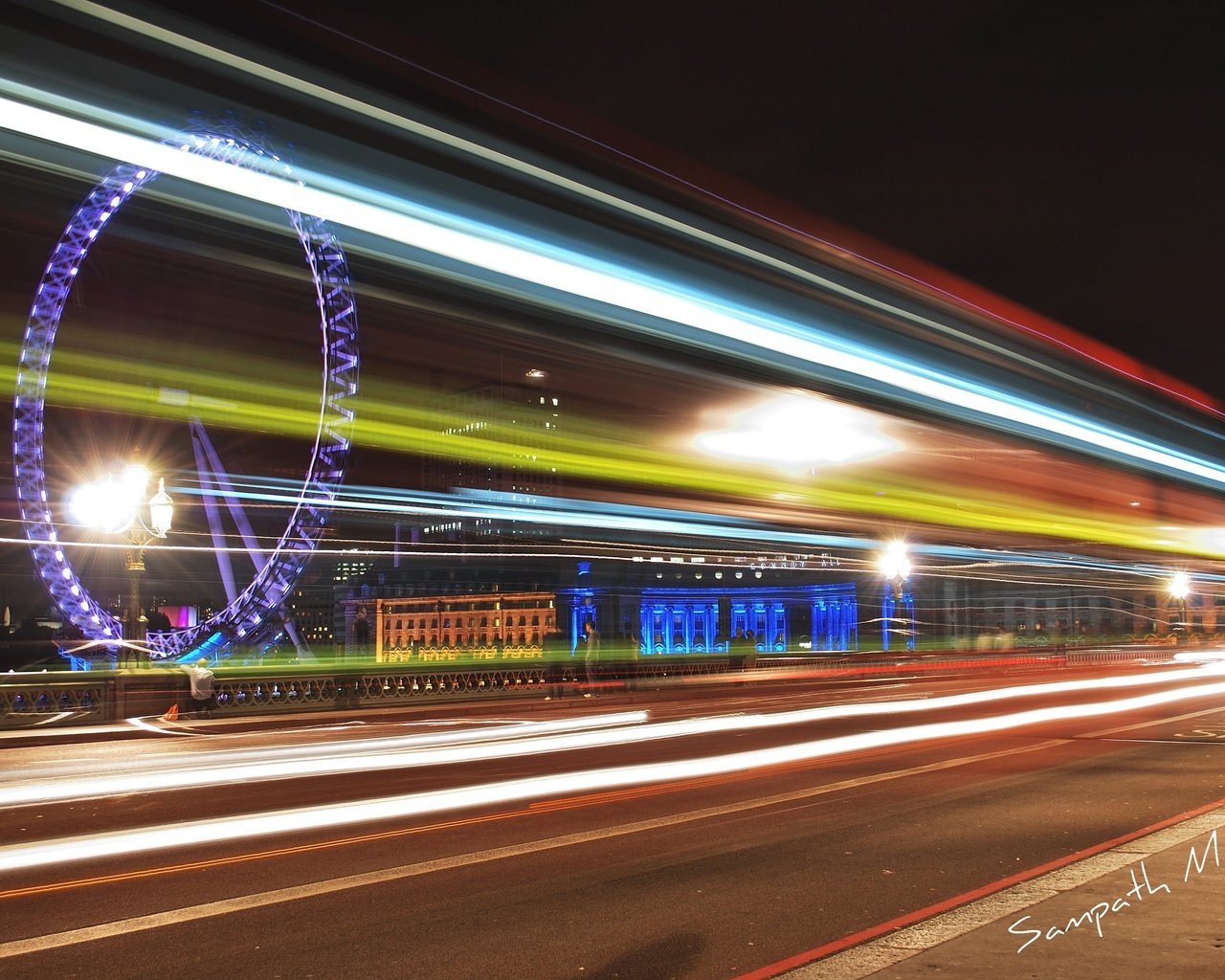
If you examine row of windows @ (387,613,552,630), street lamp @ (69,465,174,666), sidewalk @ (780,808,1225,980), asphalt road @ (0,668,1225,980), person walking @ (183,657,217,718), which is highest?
street lamp @ (69,465,174,666)

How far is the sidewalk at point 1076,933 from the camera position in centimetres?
575

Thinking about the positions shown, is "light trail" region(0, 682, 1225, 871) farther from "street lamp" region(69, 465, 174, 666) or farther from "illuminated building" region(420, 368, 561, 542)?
"street lamp" region(69, 465, 174, 666)

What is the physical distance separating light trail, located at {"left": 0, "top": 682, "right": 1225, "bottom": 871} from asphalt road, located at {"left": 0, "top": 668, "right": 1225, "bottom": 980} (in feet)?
0.18

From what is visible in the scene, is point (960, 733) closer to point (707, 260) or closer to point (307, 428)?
point (707, 260)

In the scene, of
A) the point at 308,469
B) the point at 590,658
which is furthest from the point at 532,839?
the point at 590,658

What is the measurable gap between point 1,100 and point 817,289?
34.3ft

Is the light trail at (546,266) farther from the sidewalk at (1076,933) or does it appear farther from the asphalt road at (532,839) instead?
the sidewalk at (1076,933)

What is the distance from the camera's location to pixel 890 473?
2830 cm

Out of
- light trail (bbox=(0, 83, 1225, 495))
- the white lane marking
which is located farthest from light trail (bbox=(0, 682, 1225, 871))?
light trail (bbox=(0, 83, 1225, 495))

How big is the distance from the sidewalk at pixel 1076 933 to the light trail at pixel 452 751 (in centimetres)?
912

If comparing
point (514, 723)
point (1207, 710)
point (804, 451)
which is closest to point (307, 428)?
point (514, 723)

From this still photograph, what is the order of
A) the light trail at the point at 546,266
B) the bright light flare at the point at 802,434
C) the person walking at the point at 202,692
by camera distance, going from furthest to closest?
the person walking at the point at 202,692 < the bright light flare at the point at 802,434 < the light trail at the point at 546,266

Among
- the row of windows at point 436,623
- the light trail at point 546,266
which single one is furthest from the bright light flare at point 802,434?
the row of windows at point 436,623

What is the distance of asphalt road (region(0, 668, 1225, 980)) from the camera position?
6.89 m
